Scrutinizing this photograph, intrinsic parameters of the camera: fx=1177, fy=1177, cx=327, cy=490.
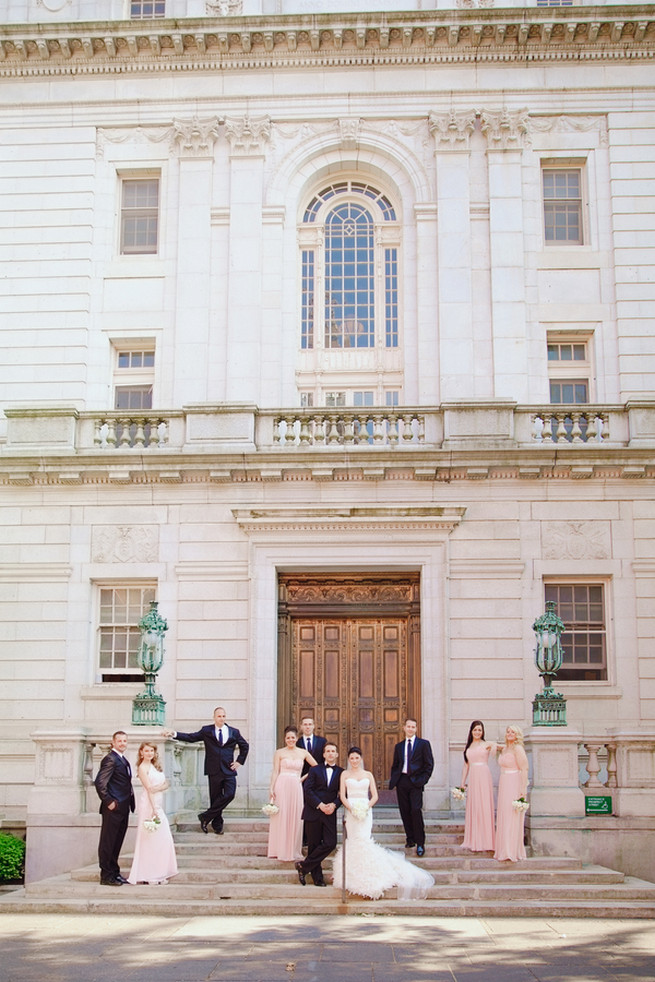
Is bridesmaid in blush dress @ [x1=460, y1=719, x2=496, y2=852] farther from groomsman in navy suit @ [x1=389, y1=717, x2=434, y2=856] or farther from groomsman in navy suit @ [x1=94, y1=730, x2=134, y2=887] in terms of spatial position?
groomsman in navy suit @ [x1=94, y1=730, x2=134, y2=887]

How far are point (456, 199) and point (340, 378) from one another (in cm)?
425

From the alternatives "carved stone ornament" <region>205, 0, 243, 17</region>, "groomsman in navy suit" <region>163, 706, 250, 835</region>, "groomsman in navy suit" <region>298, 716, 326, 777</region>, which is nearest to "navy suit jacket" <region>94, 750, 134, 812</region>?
"groomsman in navy suit" <region>163, 706, 250, 835</region>

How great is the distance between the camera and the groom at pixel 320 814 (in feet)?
50.2

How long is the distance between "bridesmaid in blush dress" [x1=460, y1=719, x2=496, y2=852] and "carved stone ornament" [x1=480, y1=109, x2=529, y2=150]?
1236 centimetres

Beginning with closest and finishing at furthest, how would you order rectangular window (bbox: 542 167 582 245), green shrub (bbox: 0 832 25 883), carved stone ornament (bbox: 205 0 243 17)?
green shrub (bbox: 0 832 25 883) → rectangular window (bbox: 542 167 582 245) → carved stone ornament (bbox: 205 0 243 17)

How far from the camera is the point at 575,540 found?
840 inches

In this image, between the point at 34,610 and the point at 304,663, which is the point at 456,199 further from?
the point at 34,610

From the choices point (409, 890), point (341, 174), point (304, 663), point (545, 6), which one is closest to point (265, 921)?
point (409, 890)

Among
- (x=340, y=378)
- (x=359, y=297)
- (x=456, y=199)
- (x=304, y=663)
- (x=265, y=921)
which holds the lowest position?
(x=265, y=921)

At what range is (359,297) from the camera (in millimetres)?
24172

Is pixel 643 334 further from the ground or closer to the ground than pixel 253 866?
further from the ground

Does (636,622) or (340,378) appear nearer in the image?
(636,622)

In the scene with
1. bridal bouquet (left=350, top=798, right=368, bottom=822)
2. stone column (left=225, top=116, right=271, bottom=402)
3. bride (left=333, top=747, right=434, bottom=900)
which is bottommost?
bride (left=333, top=747, right=434, bottom=900)

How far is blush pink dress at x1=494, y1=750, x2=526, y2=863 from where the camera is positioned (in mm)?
16062
